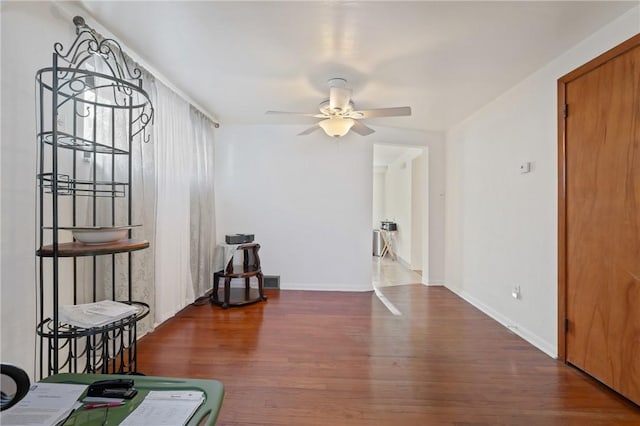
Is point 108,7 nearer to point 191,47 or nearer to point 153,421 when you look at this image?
point 191,47

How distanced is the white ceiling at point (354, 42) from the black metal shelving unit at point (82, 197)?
0.42 m

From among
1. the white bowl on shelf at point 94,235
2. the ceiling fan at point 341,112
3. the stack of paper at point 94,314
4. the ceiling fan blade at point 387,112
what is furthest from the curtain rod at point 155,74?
the ceiling fan blade at point 387,112

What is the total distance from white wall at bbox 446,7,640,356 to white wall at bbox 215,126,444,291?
1282mm

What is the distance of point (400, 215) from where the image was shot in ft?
21.2


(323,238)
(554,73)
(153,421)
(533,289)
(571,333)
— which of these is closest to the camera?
(153,421)

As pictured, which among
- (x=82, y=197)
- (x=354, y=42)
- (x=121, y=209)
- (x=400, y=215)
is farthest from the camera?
(x=400, y=215)

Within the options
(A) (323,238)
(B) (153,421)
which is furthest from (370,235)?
(B) (153,421)

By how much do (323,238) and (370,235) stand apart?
697 mm

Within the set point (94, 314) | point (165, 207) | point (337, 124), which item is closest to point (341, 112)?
point (337, 124)

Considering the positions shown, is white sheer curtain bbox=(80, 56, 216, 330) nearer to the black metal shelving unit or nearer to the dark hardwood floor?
the black metal shelving unit

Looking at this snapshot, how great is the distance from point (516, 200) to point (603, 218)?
2.78 ft

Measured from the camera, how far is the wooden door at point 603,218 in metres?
1.69

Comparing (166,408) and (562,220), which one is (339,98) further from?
(166,408)

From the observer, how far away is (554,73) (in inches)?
89.0
